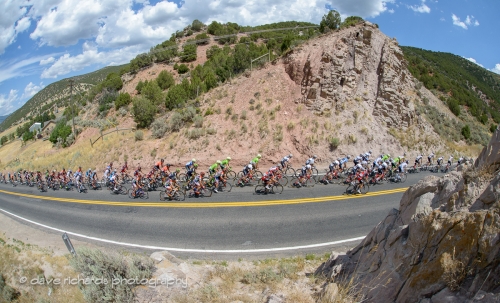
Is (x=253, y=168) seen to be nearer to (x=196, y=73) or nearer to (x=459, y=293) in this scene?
(x=459, y=293)

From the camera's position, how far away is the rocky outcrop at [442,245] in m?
3.20

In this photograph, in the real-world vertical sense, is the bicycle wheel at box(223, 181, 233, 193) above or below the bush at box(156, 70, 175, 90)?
below

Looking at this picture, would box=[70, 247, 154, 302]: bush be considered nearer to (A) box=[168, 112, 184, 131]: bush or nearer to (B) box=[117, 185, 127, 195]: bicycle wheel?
(B) box=[117, 185, 127, 195]: bicycle wheel

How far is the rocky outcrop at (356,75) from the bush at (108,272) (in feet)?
63.1

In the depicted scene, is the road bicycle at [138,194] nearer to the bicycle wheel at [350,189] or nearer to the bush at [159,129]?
the bush at [159,129]

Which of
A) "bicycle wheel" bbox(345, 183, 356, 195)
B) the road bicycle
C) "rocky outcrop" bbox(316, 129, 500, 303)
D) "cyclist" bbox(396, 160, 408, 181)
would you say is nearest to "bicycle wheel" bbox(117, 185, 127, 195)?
the road bicycle

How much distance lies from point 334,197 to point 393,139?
11760 mm

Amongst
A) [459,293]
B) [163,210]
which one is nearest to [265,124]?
[163,210]

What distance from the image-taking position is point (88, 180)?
Answer: 2080 cm

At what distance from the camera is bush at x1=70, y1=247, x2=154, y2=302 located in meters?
4.86

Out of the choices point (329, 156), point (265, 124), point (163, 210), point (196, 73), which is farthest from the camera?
point (196, 73)

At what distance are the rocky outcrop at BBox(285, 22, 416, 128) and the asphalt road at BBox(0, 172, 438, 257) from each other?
8.78 m

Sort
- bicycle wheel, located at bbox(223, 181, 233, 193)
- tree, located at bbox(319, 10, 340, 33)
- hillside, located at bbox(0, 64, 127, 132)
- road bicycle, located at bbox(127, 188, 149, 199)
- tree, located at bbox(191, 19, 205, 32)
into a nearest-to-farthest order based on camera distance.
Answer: bicycle wheel, located at bbox(223, 181, 233, 193) < road bicycle, located at bbox(127, 188, 149, 199) < tree, located at bbox(319, 10, 340, 33) < tree, located at bbox(191, 19, 205, 32) < hillside, located at bbox(0, 64, 127, 132)

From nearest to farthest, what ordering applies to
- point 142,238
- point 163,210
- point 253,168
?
point 142,238
point 163,210
point 253,168
